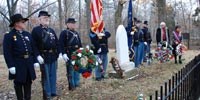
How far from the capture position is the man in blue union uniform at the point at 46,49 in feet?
25.5

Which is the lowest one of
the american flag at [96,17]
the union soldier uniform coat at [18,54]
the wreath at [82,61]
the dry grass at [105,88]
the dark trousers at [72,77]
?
the dry grass at [105,88]

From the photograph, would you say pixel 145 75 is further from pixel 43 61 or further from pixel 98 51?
pixel 43 61

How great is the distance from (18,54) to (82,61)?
2.09 metres

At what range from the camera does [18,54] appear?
269 inches

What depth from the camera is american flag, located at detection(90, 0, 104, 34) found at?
10078 millimetres

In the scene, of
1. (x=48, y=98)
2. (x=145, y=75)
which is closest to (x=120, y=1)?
(x=145, y=75)

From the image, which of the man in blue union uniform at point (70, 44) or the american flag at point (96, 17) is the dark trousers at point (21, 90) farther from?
the american flag at point (96, 17)

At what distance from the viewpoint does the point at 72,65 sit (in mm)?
8477

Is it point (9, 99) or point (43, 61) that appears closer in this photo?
point (43, 61)

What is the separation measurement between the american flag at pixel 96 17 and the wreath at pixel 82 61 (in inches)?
66.3

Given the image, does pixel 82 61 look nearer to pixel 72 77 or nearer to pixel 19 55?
pixel 72 77

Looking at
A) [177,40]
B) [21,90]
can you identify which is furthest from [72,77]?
[177,40]

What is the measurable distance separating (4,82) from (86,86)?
283 centimetres

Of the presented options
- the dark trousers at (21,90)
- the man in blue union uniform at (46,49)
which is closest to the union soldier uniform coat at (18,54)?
the dark trousers at (21,90)
